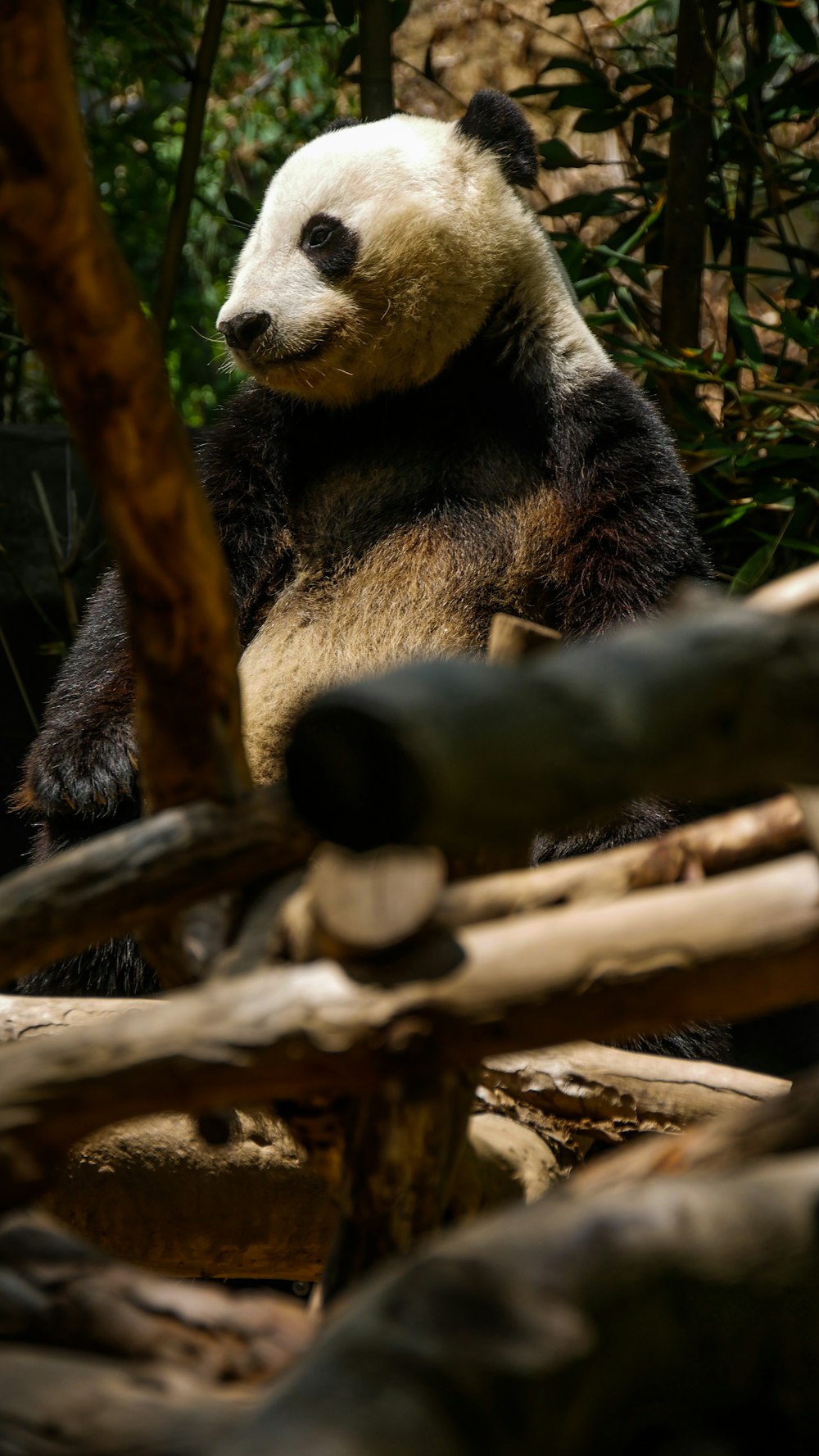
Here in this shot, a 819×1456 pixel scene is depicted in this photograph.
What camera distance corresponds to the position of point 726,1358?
0.99 metres

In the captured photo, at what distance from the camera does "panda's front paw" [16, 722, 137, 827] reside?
2430 millimetres

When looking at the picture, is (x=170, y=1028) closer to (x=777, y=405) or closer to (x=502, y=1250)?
(x=502, y=1250)

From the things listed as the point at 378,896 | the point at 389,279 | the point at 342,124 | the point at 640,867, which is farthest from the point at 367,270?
the point at 378,896

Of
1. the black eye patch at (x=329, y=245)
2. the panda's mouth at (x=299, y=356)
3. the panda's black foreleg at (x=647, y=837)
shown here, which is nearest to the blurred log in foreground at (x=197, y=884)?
the panda's black foreleg at (x=647, y=837)

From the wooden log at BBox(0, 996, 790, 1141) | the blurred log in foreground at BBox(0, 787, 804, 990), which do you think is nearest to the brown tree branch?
the wooden log at BBox(0, 996, 790, 1141)

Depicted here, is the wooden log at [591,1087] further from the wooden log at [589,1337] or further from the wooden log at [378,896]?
the wooden log at [378,896]

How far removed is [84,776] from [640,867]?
4.92 ft

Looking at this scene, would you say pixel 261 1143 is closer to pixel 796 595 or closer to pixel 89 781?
pixel 89 781

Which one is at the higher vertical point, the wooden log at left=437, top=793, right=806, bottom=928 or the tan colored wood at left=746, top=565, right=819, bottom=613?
the tan colored wood at left=746, top=565, right=819, bottom=613

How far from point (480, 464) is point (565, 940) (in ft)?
5.69

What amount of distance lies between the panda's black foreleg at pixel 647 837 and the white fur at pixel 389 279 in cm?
80

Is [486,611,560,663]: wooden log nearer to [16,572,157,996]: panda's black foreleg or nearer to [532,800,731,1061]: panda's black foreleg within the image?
[532,800,731,1061]: panda's black foreleg

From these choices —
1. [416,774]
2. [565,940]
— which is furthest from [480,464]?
[416,774]

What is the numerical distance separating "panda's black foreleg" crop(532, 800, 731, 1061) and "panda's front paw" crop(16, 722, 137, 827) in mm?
704
